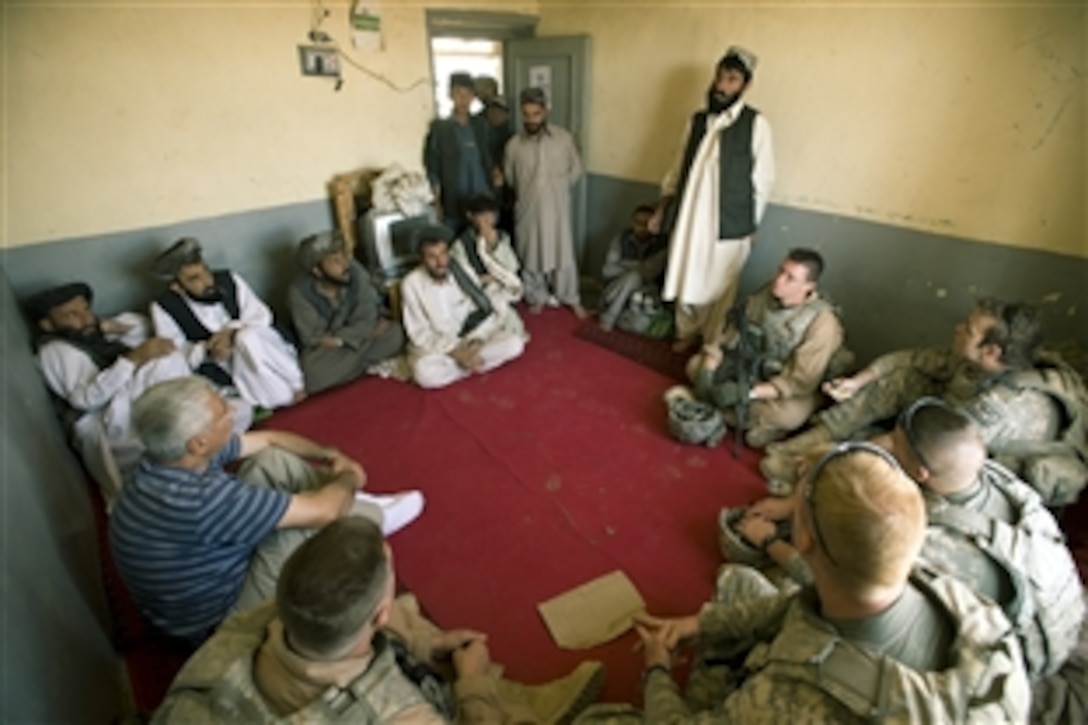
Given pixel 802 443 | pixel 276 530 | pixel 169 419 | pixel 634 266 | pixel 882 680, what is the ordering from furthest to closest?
pixel 634 266
pixel 802 443
pixel 276 530
pixel 169 419
pixel 882 680

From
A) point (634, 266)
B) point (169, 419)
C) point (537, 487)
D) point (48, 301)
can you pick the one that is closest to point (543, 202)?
point (634, 266)

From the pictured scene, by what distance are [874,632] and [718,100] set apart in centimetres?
318

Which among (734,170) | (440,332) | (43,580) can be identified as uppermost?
(734,170)

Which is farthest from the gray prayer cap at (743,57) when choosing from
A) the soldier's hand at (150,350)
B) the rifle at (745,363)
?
the soldier's hand at (150,350)

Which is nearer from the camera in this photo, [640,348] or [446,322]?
[446,322]

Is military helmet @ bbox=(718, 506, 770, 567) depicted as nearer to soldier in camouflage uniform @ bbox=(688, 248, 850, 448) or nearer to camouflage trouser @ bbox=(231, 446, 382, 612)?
soldier in camouflage uniform @ bbox=(688, 248, 850, 448)

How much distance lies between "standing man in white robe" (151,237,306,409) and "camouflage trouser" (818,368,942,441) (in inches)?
123

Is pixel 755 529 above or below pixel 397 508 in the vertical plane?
above

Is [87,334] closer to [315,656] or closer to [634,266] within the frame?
[315,656]

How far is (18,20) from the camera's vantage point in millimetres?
2803

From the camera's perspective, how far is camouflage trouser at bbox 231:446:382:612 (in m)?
1.65

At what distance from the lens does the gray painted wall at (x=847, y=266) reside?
2709 mm

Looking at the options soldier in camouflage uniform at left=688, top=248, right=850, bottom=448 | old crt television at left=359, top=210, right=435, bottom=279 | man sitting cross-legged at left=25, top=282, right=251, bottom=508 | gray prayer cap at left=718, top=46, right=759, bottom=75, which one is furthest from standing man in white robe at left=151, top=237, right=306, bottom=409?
gray prayer cap at left=718, top=46, right=759, bottom=75

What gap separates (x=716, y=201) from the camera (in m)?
3.50
